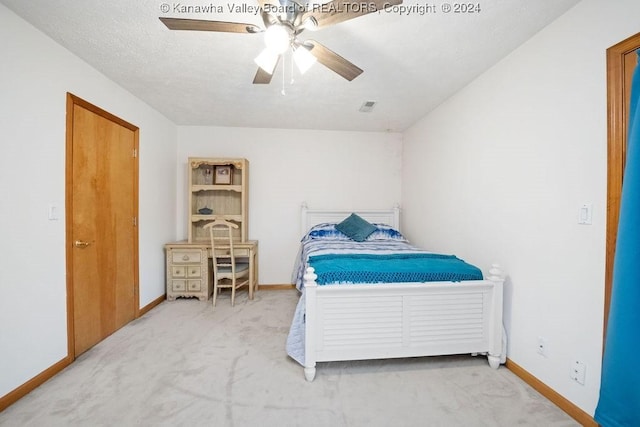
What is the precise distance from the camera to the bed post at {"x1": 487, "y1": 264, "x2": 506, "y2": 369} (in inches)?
78.6

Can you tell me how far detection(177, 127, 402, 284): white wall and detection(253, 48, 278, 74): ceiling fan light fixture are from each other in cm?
238

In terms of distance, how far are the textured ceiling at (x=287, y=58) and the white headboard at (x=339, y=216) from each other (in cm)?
143

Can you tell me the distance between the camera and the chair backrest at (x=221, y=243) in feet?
10.6

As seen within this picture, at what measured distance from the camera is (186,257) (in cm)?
342

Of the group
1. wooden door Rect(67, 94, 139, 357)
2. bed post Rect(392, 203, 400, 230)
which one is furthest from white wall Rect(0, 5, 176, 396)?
bed post Rect(392, 203, 400, 230)

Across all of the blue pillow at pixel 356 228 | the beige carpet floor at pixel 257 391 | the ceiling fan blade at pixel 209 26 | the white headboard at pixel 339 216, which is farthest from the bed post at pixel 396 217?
the ceiling fan blade at pixel 209 26

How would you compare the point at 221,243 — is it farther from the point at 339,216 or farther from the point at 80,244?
the point at 339,216

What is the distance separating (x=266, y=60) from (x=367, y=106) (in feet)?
5.92

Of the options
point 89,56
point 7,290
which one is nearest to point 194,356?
point 7,290

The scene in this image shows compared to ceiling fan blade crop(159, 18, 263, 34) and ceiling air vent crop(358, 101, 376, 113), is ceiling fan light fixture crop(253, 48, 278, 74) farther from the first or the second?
ceiling air vent crop(358, 101, 376, 113)

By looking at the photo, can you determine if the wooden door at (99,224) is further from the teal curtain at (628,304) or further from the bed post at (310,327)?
the teal curtain at (628,304)

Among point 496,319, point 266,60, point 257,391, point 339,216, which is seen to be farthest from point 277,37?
point 339,216

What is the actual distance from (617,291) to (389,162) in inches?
128

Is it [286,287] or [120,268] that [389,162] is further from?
[120,268]
